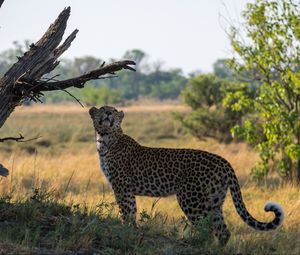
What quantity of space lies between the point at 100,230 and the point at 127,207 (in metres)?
1.39

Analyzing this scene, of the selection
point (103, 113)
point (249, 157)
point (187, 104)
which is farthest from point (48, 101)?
point (103, 113)

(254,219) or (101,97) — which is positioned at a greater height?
(101,97)

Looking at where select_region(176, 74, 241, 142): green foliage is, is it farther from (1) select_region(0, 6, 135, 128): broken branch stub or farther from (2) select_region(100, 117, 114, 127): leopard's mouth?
(1) select_region(0, 6, 135, 128): broken branch stub

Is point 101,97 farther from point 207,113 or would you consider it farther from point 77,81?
point 77,81

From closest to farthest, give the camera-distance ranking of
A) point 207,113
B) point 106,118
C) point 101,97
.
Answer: point 106,118 → point 207,113 → point 101,97

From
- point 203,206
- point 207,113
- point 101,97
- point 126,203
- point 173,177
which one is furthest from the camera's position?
point 101,97

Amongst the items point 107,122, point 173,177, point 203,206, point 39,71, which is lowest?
point 203,206

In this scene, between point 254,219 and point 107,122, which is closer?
point 254,219

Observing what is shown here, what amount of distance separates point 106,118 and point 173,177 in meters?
1.27

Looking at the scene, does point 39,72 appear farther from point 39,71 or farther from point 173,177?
point 173,177

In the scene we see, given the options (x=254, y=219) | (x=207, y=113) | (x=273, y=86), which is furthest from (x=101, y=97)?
(x=254, y=219)

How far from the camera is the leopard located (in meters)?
7.57

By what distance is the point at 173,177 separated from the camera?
7867mm

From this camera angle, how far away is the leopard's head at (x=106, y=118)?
28.2ft
